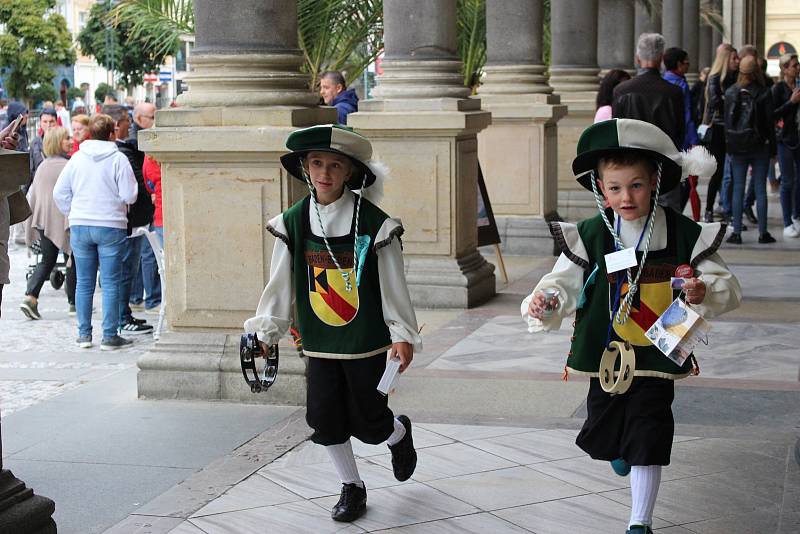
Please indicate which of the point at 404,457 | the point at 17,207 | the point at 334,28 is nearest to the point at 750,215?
the point at 334,28

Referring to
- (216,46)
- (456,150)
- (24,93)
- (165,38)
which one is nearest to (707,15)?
(165,38)

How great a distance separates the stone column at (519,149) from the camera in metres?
13.2

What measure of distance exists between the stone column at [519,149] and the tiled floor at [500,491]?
7276mm

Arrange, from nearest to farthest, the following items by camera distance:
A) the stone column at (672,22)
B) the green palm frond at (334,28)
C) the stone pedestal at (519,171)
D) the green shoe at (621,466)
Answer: the green shoe at (621,466) → the stone pedestal at (519,171) → the green palm frond at (334,28) → the stone column at (672,22)

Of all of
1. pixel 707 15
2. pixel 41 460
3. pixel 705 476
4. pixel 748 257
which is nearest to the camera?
pixel 705 476

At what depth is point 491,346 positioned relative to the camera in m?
8.50

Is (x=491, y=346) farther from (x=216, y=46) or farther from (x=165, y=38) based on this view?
(x=165, y=38)

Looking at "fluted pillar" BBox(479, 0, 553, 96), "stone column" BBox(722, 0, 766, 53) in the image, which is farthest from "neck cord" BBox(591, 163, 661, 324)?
"stone column" BBox(722, 0, 766, 53)

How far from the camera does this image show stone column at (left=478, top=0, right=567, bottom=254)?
1316 centimetres

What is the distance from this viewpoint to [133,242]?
1032 cm

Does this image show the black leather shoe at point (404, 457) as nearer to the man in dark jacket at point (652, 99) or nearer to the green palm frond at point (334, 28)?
the man in dark jacket at point (652, 99)

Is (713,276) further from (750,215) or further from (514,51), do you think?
(750,215)

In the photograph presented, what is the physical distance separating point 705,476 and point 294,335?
7.19 feet

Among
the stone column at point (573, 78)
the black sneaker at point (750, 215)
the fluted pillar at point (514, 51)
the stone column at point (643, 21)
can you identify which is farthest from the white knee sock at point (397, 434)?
the stone column at point (643, 21)
